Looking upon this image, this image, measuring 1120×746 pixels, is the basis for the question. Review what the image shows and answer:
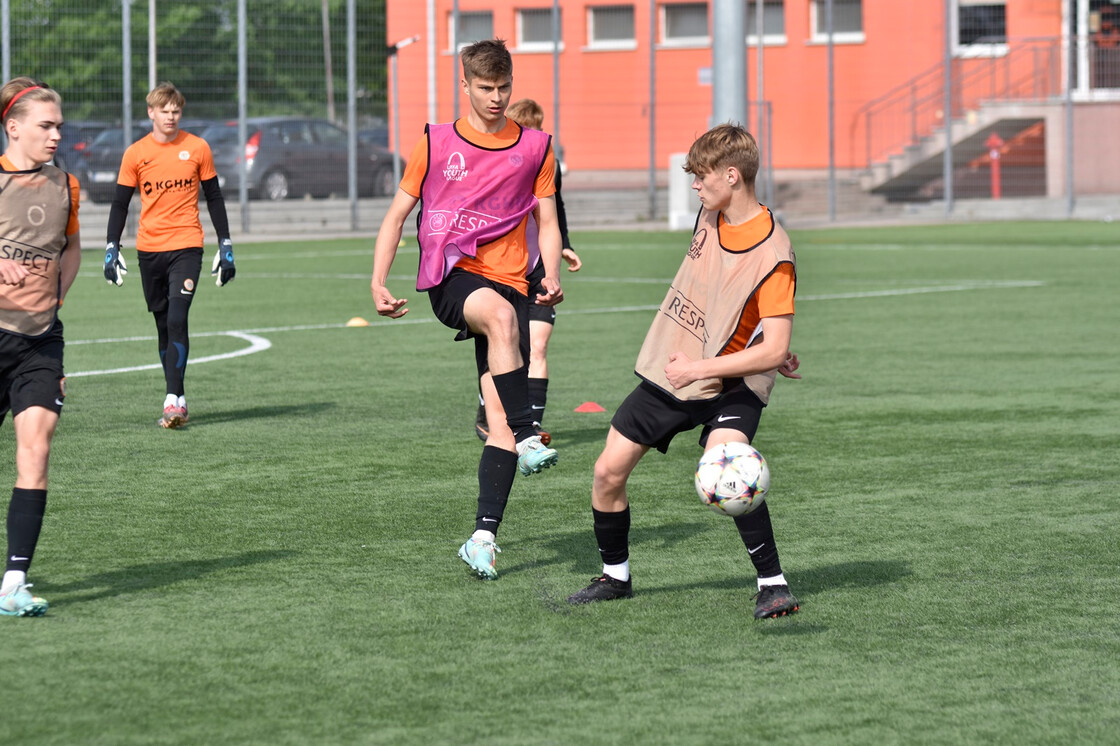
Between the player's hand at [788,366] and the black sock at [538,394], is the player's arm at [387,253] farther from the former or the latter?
the black sock at [538,394]

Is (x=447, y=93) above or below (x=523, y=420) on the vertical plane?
above

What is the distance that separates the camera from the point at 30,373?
5539 mm

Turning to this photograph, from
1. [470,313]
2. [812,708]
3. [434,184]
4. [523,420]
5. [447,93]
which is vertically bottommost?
[812,708]

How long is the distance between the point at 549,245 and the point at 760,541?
1.87 m

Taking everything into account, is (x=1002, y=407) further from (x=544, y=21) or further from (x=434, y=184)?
(x=544, y=21)

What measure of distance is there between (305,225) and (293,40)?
11.5 feet

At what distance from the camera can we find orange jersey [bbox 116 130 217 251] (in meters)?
10.2

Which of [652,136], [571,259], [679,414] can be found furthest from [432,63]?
[679,414]

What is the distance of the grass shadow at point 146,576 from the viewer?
5.74 meters

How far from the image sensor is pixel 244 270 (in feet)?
76.9

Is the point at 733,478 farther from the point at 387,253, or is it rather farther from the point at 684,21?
the point at 684,21

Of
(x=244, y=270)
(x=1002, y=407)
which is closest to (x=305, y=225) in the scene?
(x=244, y=270)

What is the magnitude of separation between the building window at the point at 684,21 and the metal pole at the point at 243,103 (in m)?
14.5

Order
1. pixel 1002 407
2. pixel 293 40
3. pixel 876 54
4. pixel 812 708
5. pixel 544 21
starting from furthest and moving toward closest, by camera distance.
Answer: pixel 544 21, pixel 876 54, pixel 293 40, pixel 1002 407, pixel 812 708
